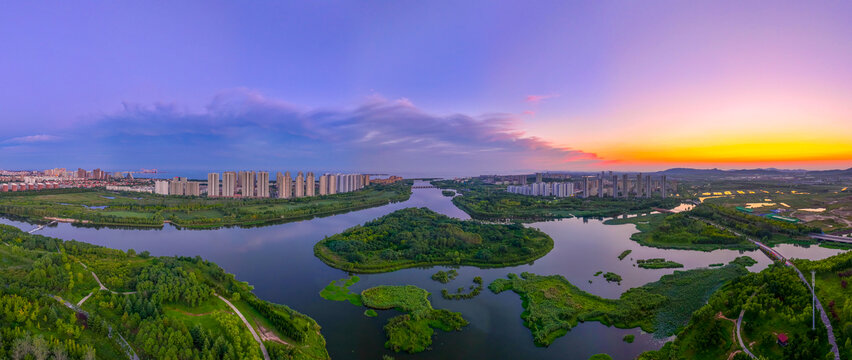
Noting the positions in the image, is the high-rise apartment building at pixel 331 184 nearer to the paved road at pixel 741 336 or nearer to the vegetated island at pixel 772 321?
the vegetated island at pixel 772 321

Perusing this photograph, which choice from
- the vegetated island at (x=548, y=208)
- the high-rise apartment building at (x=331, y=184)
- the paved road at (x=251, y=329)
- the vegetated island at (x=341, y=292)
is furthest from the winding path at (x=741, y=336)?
the high-rise apartment building at (x=331, y=184)

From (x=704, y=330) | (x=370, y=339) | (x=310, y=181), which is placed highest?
(x=310, y=181)

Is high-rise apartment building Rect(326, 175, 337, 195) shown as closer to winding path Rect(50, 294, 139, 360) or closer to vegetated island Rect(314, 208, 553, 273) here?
vegetated island Rect(314, 208, 553, 273)

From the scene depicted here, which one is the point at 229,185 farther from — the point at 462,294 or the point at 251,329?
the point at 462,294

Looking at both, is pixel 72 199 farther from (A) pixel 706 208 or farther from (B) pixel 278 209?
(A) pixel 706 208

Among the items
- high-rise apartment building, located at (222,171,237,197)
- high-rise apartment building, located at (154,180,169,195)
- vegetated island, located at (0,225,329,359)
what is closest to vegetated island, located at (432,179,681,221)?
vegetated island, located at (0,225,329,359)

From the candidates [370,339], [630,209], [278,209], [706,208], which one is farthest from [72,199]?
[706,208]
